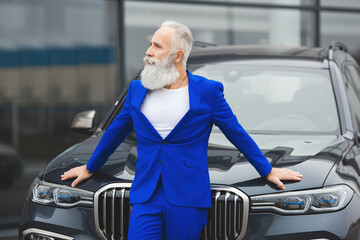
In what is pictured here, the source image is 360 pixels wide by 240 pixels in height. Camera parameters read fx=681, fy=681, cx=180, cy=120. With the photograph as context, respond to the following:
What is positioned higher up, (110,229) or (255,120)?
(255,120)

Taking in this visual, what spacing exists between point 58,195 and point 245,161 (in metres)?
1.00

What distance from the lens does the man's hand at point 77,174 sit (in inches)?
139

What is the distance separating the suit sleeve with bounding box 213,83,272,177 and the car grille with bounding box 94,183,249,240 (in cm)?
17

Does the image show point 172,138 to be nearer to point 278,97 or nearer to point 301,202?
point 301,202

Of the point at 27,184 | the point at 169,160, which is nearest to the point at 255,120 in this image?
the point at 169,160

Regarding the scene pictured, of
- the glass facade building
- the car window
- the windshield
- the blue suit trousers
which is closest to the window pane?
the glass facade building

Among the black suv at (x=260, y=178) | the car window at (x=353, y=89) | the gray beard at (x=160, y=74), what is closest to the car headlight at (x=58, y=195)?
the black suv at (x=260, y=178)

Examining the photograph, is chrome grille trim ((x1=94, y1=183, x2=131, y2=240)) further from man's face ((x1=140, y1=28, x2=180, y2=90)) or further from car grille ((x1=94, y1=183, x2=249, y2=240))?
man's face ((x1=140, y1=28, x2=180, y2=90))

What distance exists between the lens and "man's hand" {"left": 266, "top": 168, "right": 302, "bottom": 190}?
339 centimetres

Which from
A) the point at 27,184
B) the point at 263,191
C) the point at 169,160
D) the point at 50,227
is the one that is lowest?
the point at 27,184

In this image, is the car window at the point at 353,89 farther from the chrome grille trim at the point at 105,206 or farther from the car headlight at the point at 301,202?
the chrome grille trim at the point at 105,206

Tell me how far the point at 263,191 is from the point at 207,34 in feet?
23.8

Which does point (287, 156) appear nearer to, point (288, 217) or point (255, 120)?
point (288, 217)

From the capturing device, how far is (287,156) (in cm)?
373
